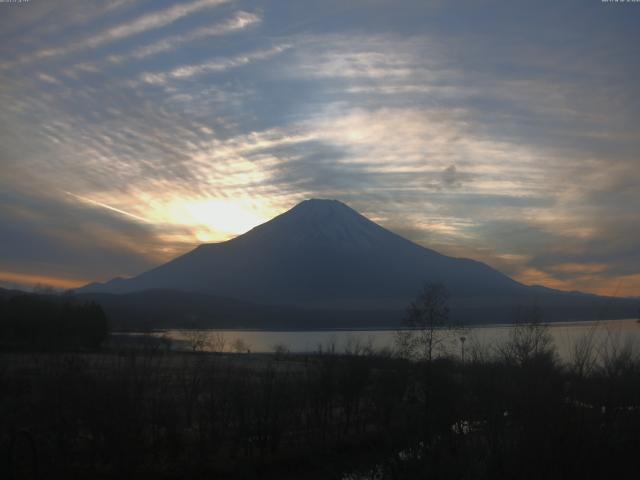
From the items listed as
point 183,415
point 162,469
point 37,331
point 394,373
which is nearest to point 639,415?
point 162,469

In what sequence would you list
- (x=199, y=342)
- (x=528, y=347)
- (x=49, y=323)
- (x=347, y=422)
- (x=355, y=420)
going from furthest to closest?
1. (x=49, y=323)
2. (x=199, y=342)
3. (x=355, y=420)
4. (x=347, y=422)
5. (x=528, y=347)

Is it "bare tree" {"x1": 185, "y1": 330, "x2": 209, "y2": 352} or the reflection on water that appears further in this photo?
"bare tree" {"x1": 185, "y1": 330, "x2": 209, "y2": 352}

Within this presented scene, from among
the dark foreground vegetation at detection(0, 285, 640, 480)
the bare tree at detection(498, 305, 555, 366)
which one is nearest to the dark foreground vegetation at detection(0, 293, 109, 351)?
the dark foreground vegetation at detection(0, 285, 640, 480)

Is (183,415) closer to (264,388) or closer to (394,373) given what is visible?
(264,388)

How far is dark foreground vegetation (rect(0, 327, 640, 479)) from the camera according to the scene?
7.86m

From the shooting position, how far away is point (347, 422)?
21500mm

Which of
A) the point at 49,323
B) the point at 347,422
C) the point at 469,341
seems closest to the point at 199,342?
the point at 469,341

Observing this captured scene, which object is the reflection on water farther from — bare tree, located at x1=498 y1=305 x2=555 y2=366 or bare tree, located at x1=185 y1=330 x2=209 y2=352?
bare tree, located at x1=498 y1=305 x2=555 y2=366

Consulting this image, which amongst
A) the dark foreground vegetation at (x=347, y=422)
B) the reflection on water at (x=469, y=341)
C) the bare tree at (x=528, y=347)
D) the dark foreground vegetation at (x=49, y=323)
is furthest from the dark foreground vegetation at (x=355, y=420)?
the dark foreground vegetation at (x=49, y=323)

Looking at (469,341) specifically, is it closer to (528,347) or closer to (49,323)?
(528,347)

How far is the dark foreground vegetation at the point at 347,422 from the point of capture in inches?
309

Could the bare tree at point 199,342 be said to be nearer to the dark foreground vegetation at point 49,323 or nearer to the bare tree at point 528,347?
the dark foreground vegetation at point 49,323

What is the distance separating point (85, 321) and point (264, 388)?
1547 inches

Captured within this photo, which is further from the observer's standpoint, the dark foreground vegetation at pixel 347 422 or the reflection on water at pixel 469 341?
the reflection on water at pixel 469 341
